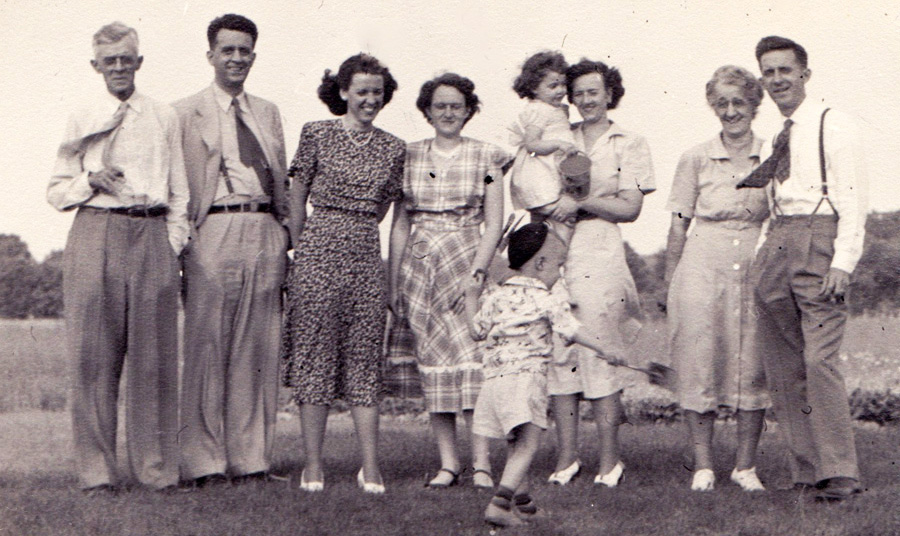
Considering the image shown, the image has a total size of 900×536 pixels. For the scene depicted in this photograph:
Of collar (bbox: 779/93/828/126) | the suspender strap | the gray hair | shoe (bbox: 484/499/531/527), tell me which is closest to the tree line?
collar (bbox: 779/93/828/126)

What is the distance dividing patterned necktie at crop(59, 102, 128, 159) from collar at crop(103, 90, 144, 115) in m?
0.04

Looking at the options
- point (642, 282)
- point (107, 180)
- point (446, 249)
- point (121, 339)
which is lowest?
point (642, 282)

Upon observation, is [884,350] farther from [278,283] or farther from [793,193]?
[278,283]

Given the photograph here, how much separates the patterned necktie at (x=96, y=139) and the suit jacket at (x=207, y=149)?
420 millimetres

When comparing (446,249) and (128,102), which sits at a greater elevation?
(128,102)

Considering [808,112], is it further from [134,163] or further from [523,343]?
[134,163]

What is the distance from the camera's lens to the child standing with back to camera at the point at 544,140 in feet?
19.0

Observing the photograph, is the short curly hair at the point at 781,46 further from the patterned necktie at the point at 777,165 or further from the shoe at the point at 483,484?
the shoe at the point at 483,484

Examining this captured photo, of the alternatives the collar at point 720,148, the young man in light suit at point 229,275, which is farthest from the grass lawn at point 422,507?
the collar at point 720,148

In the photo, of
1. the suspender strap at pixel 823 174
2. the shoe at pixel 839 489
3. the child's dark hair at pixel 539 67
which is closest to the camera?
the shoe at pixel 839 489

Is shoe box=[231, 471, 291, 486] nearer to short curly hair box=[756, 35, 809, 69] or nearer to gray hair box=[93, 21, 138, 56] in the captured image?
gray hair box=[93, 21, 138, 56]

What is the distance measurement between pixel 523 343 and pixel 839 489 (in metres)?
1.82

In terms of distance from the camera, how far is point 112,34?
5.35 meters

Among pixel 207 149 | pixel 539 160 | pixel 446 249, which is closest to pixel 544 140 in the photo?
pixel 539 160
